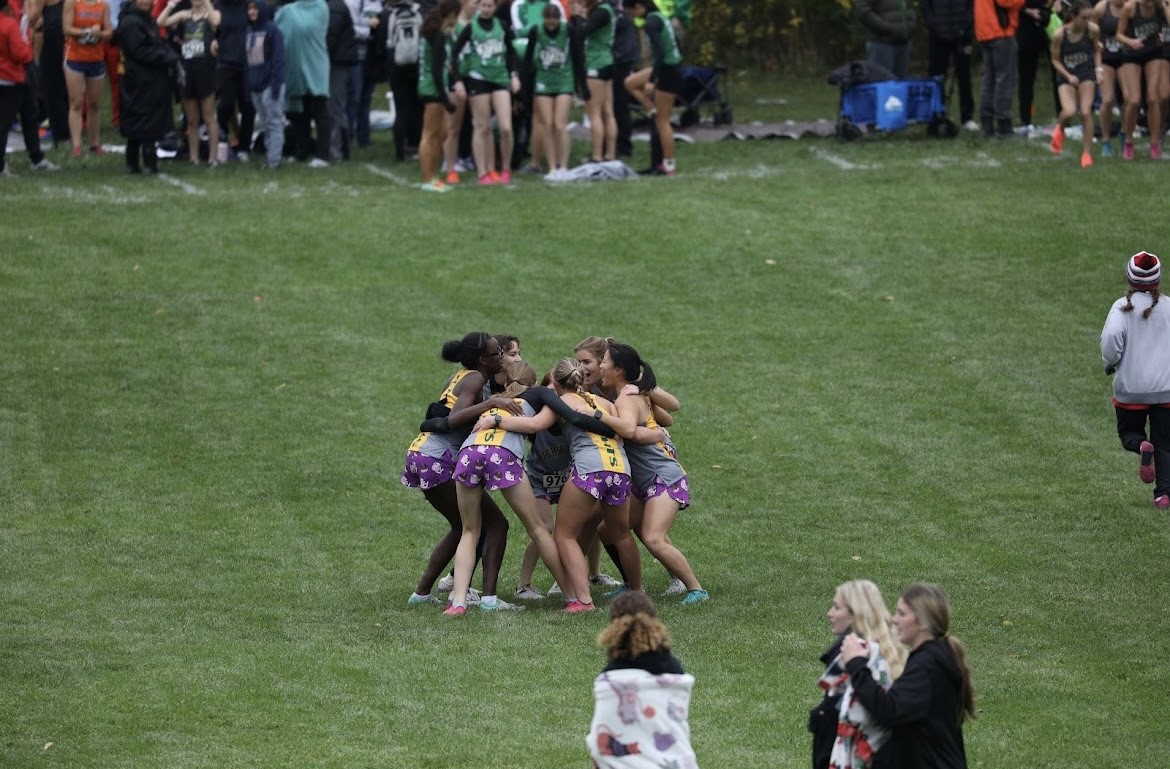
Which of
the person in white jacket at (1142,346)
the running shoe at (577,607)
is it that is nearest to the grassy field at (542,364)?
the running shoe at (577,607)

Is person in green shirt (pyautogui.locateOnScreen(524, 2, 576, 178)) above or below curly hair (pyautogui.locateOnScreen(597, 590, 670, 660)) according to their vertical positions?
above

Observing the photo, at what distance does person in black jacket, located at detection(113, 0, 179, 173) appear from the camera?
20.2m

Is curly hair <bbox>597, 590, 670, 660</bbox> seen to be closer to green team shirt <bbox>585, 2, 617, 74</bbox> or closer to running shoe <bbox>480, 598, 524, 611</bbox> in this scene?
running shoe <bbox>480, 598, 524, 611</bbox>

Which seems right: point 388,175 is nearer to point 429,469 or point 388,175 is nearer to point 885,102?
point 885,102

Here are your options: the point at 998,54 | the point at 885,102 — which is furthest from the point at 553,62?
the point at 998,54

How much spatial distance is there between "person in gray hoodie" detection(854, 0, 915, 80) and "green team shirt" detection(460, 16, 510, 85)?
6.19 m

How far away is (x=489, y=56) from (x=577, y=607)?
10.7m

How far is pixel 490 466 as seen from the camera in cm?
1041

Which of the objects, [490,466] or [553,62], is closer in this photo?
[490,466]

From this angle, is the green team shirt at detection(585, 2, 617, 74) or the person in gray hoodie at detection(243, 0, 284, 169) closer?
the person in gray hoodie at detection(243, 0, 284, 169)

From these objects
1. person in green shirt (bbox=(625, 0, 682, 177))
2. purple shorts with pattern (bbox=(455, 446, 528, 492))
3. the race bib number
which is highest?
the race bib number

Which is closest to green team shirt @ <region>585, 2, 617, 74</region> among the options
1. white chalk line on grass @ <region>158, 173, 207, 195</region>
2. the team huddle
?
white chalk line on grass @ <region>158, 173, 207, 195</region>

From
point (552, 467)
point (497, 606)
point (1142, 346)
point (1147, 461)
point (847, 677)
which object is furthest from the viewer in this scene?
point (1147, 461)

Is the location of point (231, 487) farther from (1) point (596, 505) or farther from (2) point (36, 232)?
(2) point (36, 232)
